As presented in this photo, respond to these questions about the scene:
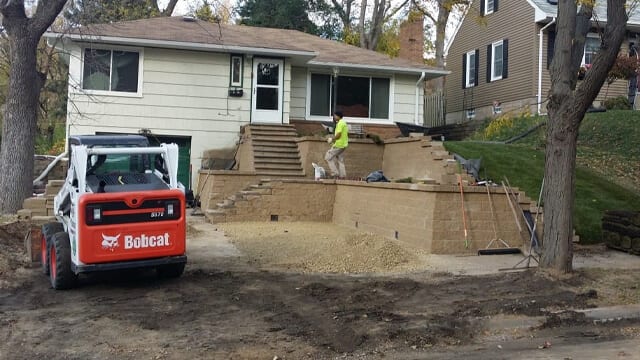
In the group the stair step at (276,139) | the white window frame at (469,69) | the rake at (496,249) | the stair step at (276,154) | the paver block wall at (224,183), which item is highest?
the white window frame at (469,69)

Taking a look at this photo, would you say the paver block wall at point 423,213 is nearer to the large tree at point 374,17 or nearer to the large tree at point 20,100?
the large tree at point 20,100

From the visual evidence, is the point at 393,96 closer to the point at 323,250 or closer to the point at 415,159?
the point at 415,159

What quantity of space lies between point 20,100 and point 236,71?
7547 millimetres

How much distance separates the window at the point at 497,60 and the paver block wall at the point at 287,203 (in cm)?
1387

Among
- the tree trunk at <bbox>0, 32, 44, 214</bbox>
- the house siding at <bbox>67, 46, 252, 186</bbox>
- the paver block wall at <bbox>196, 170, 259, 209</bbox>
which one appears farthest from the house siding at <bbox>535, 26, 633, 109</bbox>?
the tree trunk at <bbox>0, 32, 44, 214</bbox>

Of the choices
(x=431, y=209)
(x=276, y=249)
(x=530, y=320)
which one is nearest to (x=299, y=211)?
(x=276, y=249)

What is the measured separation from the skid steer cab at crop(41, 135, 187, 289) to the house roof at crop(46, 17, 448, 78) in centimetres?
963

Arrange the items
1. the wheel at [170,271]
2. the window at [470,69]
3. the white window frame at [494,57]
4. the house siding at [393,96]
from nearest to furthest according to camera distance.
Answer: the wheel at [170,271] < the house siding at [393,96] < the white window frame at [494,57] < the window at [470,69]

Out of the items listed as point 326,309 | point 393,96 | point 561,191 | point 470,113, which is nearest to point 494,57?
point 470,113

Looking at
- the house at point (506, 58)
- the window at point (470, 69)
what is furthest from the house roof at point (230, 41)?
the window at point (470, 69)

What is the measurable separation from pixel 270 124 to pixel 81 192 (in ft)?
39.8

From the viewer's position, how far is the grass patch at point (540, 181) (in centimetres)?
1288

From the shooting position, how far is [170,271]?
912 cm

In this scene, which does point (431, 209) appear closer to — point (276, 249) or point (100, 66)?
point (276, 249)
